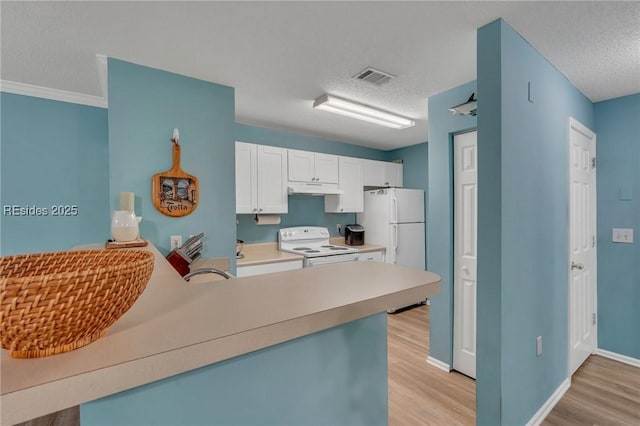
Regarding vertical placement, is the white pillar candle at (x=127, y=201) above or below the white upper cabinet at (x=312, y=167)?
below

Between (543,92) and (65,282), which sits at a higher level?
(543,92)

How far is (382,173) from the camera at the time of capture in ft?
15.1

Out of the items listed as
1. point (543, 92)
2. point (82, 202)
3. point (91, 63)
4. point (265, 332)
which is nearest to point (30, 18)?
point (91, 63)

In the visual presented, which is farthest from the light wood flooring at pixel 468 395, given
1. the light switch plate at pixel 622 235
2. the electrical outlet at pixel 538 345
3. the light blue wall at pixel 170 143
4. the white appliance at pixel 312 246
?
the light blue wall at pixel 170 143

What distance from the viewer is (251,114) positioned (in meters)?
3.19

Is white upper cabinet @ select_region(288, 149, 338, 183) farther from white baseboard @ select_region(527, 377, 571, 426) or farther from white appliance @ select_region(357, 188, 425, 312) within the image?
white baseboard @ select_region(527, 377, 571, 426)

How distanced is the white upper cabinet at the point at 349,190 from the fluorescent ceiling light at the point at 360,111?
912mm

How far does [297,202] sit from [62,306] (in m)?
3.70

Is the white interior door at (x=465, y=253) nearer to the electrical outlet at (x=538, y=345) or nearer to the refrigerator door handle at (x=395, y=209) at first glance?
the electrical outlet at (x=538, y=345)

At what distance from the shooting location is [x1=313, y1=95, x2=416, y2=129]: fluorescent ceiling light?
2.68 m

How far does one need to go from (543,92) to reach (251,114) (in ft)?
8.60

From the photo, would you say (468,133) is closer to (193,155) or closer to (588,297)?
(588,297)

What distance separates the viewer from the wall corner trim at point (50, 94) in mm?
2289

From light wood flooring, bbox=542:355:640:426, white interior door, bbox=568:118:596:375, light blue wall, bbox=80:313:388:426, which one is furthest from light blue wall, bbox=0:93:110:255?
white interior door, bbox=568:118:596:375
